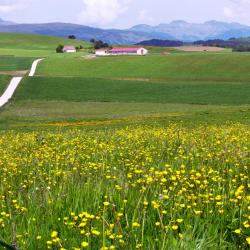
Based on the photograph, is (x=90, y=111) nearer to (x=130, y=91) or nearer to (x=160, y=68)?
(x=130, y=91)

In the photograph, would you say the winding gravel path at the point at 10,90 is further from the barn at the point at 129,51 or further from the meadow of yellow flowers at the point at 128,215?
the barn at the point at 129,51

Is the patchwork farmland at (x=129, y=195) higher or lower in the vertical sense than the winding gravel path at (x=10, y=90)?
higher

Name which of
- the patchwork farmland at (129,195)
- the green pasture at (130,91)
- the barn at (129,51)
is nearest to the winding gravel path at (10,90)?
the green pasture at (130,91)

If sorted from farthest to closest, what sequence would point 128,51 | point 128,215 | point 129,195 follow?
point 128,51
point 129,195
point 128,215

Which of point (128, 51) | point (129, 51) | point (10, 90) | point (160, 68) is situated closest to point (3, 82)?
point (10, 90)

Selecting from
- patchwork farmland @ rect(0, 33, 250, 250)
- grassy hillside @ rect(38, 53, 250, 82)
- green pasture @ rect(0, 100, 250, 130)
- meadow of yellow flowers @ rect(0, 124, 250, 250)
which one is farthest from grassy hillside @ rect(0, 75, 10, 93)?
meadow of yellow flowers @ rect(0, 124, 250, 250)

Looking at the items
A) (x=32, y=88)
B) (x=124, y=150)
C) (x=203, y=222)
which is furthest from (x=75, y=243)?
(x=32, y=88)

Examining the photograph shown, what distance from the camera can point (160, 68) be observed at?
371ft

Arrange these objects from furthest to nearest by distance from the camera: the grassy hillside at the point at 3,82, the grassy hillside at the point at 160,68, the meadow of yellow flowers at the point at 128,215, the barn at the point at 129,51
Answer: the barn at the point at 129,51 < the grassy hillside at the point at 160,68 < the grassy hillside at the point at 3,82 < the meadow of yellow flowers at the point at 128,215

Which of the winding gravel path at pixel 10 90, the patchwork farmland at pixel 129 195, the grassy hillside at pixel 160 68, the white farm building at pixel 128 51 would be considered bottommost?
the winding gravel path at pixel 10 90

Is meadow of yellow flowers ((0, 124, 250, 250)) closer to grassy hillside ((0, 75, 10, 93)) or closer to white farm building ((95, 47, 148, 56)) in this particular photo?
grassy hillside ((0, 75, 10, 93))

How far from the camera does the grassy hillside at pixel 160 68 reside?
332ft

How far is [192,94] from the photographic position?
2980 inches

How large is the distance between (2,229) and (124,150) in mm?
6875
